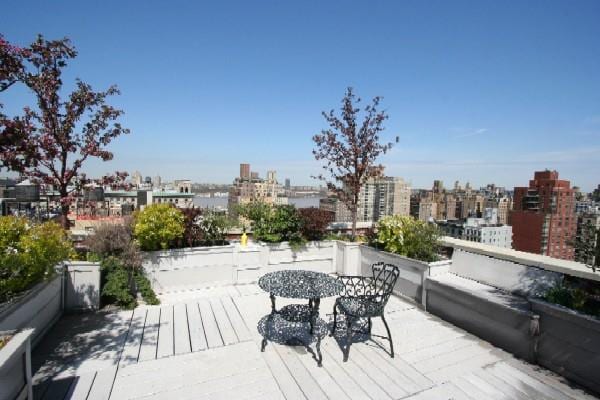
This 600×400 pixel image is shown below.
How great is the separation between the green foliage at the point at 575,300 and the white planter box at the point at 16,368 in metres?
4.70

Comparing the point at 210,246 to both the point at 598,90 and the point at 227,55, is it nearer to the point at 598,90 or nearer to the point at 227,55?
the point at 227,55

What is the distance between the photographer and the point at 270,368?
9.43 ft

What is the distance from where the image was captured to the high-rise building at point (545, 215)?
32781 millimetres

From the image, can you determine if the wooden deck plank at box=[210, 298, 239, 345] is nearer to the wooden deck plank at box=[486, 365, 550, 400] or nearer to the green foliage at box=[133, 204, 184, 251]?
the green foliage at box=[133, 204, 184, 251]

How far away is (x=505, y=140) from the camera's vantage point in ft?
42.6

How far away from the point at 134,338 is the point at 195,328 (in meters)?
0.67

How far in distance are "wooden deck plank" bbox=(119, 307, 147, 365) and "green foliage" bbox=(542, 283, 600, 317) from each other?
450 centimetres

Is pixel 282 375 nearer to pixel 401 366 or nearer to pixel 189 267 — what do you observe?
pixel 401 366

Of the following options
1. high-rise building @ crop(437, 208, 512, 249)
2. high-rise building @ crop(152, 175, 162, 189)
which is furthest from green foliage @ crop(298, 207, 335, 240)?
high-rise building @ crop(437, 208, 512, 249)

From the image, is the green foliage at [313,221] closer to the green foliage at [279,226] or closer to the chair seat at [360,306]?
the green foliage at [279,226]

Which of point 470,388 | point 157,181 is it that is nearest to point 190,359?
point 470,388

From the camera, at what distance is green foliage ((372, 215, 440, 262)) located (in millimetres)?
4766

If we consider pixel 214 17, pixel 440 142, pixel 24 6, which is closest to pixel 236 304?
pixel 24 6

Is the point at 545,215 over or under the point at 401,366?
under
